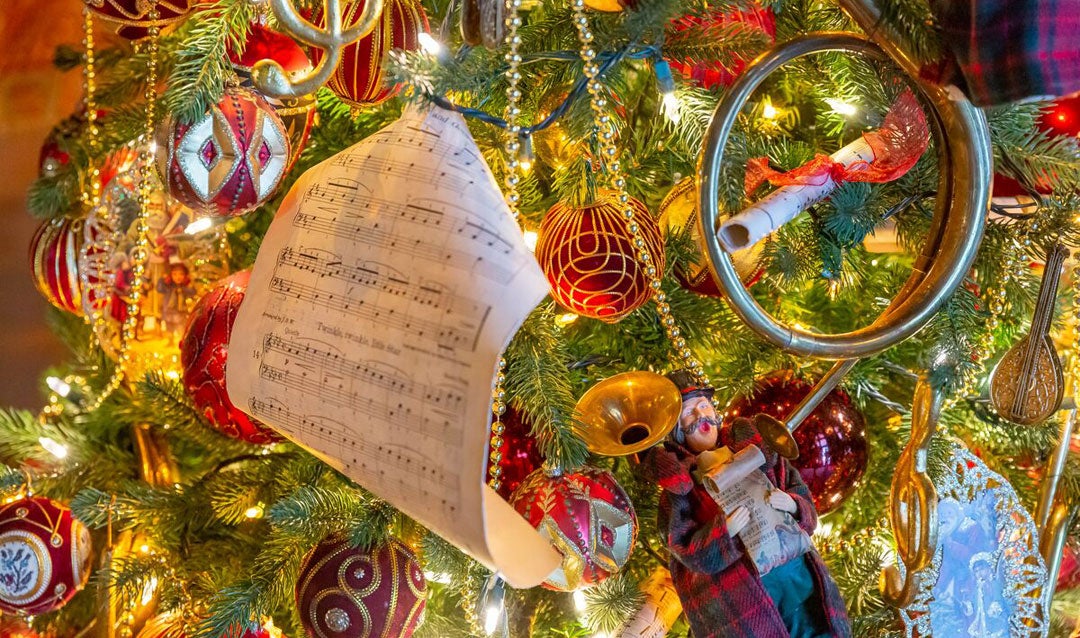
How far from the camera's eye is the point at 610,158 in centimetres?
63

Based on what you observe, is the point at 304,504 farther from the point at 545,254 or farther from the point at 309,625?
the point at 545,254

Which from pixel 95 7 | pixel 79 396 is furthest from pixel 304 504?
pixel 79 396

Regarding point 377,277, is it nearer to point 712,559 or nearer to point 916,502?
point 712,559

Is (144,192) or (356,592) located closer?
(356,592)

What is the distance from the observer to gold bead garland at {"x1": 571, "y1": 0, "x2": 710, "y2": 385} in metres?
0.61

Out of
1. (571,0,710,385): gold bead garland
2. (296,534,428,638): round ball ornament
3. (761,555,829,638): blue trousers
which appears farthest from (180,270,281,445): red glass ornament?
(761,555,829,638): blue trousers

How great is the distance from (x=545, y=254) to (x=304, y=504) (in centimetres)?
29

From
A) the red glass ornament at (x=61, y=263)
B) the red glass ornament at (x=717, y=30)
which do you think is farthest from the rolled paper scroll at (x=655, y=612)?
the red glass ornament at (x=61, y=263)

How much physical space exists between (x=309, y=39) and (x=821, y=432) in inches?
21.3

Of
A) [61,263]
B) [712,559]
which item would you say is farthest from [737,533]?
[61,263]

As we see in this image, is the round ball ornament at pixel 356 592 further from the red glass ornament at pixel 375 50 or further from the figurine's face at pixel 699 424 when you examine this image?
the red glass ornament at pixel 375 50

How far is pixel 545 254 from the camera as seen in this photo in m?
0.68

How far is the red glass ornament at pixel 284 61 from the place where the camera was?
2.50ft

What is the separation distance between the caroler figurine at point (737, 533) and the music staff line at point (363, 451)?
0.28 meters
